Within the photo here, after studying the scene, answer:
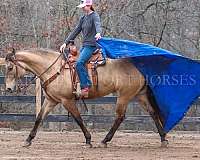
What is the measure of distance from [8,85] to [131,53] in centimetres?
227

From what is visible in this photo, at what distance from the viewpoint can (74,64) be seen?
10.3 meters

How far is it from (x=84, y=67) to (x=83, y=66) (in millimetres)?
33

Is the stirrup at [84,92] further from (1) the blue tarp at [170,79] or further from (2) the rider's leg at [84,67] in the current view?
(1) the blue tarp at [170,79]

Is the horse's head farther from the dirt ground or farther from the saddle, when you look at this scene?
the dirt ground

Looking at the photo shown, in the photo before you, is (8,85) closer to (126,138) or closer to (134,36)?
(126,138)

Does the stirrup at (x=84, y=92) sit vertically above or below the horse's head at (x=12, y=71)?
below

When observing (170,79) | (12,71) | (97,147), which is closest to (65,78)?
(12,71)

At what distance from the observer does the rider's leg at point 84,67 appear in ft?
33.3

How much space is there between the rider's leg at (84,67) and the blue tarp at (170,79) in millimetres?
529

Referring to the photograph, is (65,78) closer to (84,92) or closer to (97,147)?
(84,92)

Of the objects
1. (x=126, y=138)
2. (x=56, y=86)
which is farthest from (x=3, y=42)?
(x=56, y=86)

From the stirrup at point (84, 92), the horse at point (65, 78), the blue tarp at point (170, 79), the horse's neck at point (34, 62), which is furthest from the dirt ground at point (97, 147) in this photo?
the horse's neck at point (34, 62)

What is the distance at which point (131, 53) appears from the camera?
34.6ft

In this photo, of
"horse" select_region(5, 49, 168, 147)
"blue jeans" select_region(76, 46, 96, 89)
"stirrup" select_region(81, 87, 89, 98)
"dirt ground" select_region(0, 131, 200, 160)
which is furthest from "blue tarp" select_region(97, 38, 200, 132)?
"stirrup" select_region(81, 87, 89, 98)
